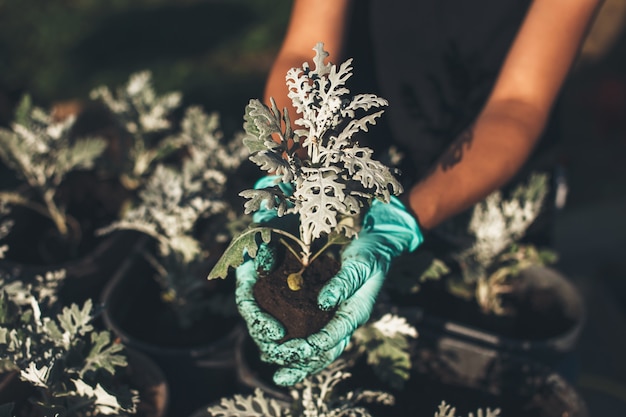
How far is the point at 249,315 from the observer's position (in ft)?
6.86

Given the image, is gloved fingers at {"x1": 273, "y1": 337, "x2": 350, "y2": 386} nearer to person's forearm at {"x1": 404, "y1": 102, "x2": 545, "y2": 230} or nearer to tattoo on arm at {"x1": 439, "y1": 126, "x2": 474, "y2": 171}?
person's forearm at {"x1": 404, "y1": 102, "x2": 545, "y2": 230}

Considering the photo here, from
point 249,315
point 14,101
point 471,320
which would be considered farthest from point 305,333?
point 14,101

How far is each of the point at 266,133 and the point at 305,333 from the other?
2.28 feet

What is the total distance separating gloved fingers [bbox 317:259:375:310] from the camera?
2.04 meters

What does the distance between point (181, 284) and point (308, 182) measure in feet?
4.31

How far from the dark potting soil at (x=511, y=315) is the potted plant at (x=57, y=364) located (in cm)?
140

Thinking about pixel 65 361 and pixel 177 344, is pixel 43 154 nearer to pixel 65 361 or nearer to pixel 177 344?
pixel 177 344

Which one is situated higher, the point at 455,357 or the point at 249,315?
the point at 249,315

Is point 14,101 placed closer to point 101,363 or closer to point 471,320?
point 101,363

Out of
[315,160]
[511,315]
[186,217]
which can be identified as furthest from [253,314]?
[511,315]

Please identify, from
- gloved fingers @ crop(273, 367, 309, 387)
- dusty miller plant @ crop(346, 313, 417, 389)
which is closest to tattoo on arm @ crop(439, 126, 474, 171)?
dusty miller plant @ crop(346, 313, 417, 389)

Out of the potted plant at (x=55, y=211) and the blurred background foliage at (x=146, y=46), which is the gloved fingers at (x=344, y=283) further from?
the blurred background foliage at (x=146, y=46)

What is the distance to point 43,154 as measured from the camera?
3.31 meters

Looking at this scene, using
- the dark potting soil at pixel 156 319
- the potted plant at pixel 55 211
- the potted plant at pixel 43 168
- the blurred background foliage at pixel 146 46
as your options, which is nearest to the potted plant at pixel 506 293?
the dark potting soil at pixel 156 319
